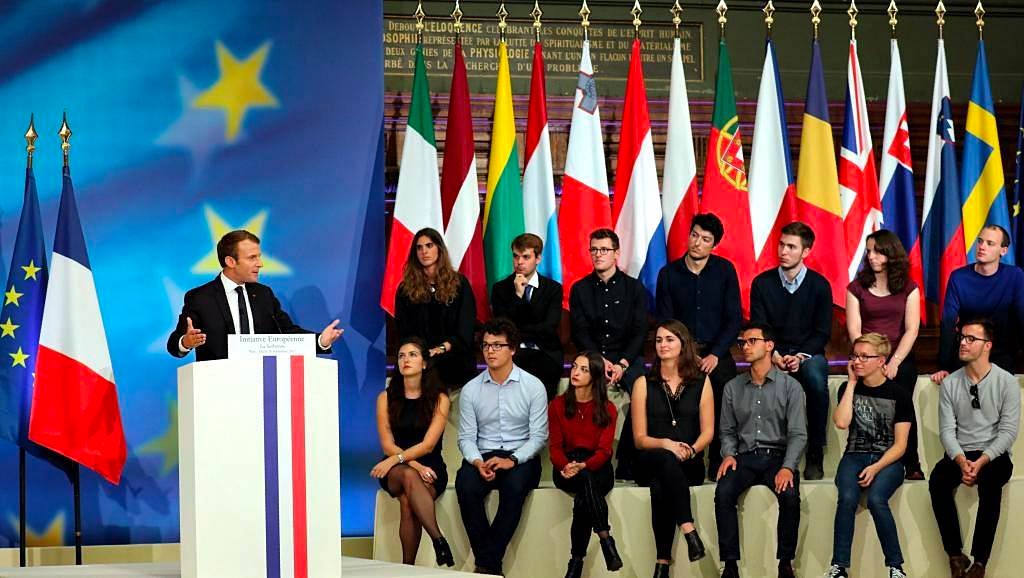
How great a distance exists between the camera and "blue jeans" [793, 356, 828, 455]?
19.5ft

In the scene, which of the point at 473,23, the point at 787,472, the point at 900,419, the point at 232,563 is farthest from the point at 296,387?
the point at 473,23

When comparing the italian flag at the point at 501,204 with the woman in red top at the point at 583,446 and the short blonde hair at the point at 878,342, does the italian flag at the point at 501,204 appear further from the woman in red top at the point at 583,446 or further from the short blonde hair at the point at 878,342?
the short blonde hair at the point at 878,342

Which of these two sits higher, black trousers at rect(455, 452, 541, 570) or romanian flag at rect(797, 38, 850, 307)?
romanian flag at rect(797, 38, 850, 307)

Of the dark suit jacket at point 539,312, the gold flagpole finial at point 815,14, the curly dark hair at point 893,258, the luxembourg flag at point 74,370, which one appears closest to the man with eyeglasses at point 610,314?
the dark suit jacket at point 539,312

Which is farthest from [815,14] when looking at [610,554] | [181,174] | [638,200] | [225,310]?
[225,310]

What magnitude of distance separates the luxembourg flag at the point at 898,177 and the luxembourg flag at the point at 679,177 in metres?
1.07

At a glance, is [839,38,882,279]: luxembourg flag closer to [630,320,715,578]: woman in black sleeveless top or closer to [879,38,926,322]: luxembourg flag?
[879,38,926,322]: luxembourg flag

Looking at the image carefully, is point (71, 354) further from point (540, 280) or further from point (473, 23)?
point (473, 23)

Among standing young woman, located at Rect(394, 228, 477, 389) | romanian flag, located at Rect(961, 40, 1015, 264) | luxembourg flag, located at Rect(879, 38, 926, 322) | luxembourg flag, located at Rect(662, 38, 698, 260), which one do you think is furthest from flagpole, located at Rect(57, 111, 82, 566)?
romanian flag, located at Rect(961, 40, 1015, 264)

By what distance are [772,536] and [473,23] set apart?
382 centimetres

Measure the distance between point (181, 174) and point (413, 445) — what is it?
5.59ft

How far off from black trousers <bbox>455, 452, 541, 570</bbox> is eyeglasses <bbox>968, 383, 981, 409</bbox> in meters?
2.02

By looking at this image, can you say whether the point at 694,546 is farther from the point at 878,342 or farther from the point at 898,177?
the point at 898,177

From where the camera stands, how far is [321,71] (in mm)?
6195
